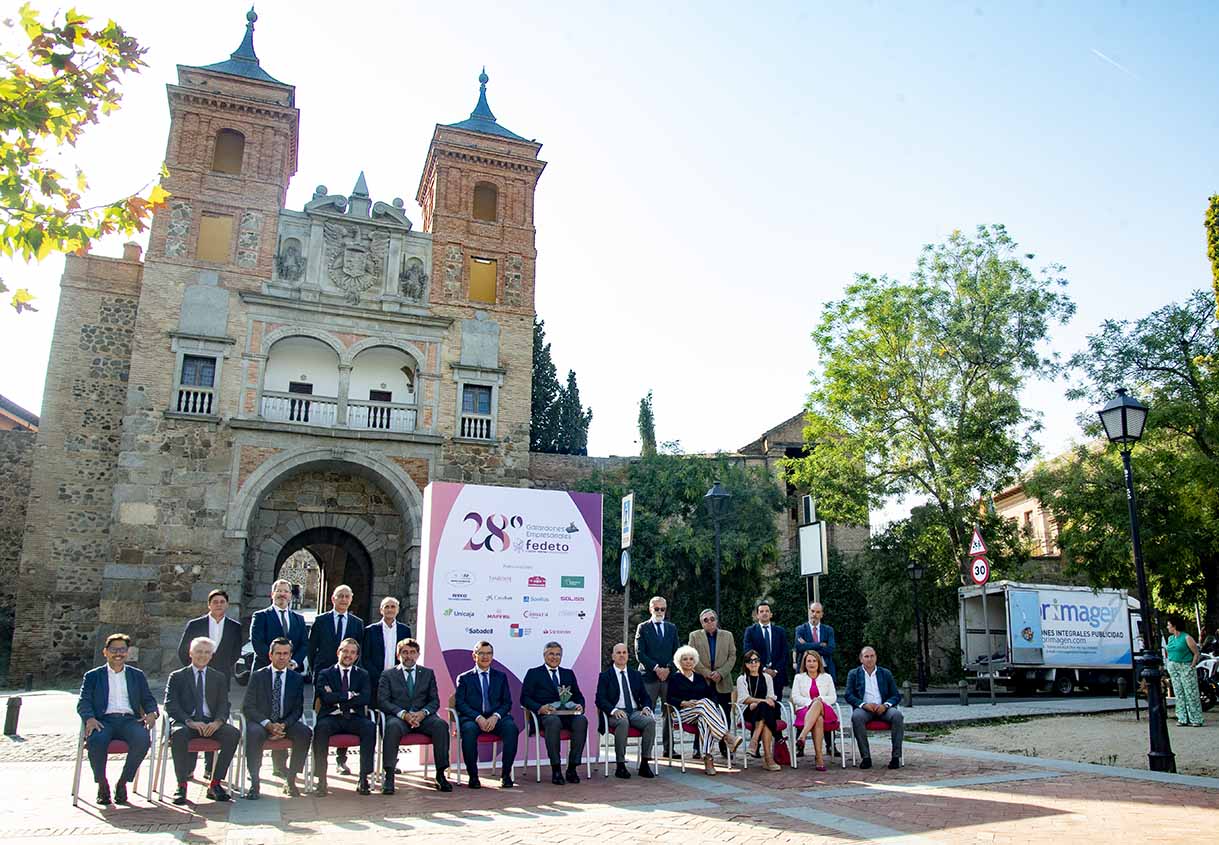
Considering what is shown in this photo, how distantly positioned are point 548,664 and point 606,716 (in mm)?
787

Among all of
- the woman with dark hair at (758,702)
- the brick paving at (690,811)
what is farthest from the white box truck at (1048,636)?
the brick paving at (690,811)

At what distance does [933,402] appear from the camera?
24000mm

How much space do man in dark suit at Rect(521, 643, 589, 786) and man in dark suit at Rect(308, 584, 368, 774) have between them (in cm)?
186

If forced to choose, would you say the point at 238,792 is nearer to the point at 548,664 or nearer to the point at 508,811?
the point at 508,811

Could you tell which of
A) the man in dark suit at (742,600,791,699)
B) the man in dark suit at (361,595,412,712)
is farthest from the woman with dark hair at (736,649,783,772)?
the man in dark suit at (361,595,412,712)

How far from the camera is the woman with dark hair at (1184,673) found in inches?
510

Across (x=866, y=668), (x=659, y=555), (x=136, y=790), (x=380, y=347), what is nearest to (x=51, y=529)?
(x=380, y=347)

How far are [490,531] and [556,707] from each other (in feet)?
6.60

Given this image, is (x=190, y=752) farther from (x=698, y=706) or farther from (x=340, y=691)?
(x=698, y=706)

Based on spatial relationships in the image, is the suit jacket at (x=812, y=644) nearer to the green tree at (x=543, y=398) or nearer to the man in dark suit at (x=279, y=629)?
the man in dark suit at (x=279, y=629)

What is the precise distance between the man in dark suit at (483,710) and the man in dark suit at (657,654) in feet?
5.79

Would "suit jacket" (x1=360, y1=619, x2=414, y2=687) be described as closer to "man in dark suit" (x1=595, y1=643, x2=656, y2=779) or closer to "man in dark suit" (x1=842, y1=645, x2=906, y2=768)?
"man in dark suit" (x1=595, y1=643, x2=656, y2=779)

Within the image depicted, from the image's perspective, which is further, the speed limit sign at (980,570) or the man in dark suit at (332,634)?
the speed limit sign at (980,570)

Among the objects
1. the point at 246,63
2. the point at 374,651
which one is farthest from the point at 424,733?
the point at 246,63
